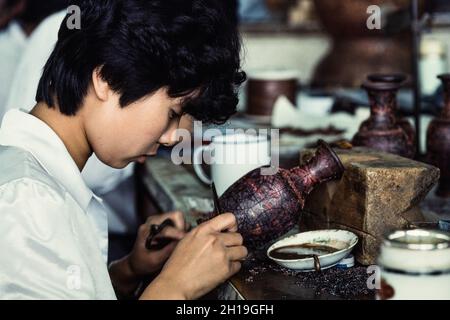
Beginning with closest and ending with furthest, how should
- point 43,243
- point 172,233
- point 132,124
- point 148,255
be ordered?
point 43,243
point 132,124
point 172,233
point 148,255

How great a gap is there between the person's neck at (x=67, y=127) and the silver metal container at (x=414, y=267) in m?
0.81

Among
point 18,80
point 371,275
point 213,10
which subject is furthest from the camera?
point 18,80

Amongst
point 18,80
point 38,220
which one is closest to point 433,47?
point 18,80

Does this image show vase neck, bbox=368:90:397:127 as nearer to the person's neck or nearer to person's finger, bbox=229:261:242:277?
person's finger, bbox=229:261:242:277

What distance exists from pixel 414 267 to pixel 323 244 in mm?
555

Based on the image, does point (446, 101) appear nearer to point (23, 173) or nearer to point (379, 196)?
point (379, 196)

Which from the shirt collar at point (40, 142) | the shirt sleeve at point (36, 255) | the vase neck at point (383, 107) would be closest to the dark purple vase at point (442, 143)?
the vase neck at point (383, 107)

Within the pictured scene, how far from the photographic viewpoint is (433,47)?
3.54m

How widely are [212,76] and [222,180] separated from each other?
0.61 m

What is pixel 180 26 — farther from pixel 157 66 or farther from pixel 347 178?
pixel 347 178

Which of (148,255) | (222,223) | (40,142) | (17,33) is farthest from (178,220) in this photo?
(17,33)

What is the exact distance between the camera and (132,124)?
1687 mm

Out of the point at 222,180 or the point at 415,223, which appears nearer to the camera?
the point at 415,223

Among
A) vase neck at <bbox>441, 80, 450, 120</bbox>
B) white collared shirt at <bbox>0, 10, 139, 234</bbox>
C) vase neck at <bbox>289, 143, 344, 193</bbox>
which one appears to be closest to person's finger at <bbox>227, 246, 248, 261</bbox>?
vase neck at <bbox>289, 143, 344, 193</bbox>
